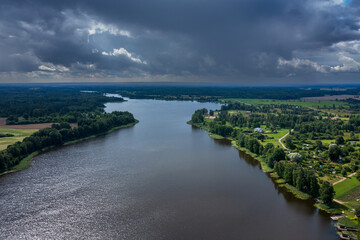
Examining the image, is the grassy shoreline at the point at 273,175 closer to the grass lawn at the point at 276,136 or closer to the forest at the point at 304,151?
the forest at the point at 304,151

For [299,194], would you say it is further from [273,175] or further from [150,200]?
[150,200]

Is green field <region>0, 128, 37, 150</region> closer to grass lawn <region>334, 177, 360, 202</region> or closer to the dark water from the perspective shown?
the dark water

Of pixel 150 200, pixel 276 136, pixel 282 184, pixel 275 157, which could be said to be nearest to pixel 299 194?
pixel 282 184

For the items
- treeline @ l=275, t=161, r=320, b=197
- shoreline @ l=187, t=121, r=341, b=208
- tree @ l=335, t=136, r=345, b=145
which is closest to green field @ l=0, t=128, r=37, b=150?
shoreline @ l=187, t=121, r=341, b=208

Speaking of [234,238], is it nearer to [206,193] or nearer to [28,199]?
[206,193]

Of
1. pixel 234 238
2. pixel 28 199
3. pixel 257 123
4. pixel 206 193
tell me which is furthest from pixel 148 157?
pixel 257 123

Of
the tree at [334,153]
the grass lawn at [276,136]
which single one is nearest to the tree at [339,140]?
the tree at [334,153]

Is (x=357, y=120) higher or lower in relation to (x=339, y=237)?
higher
